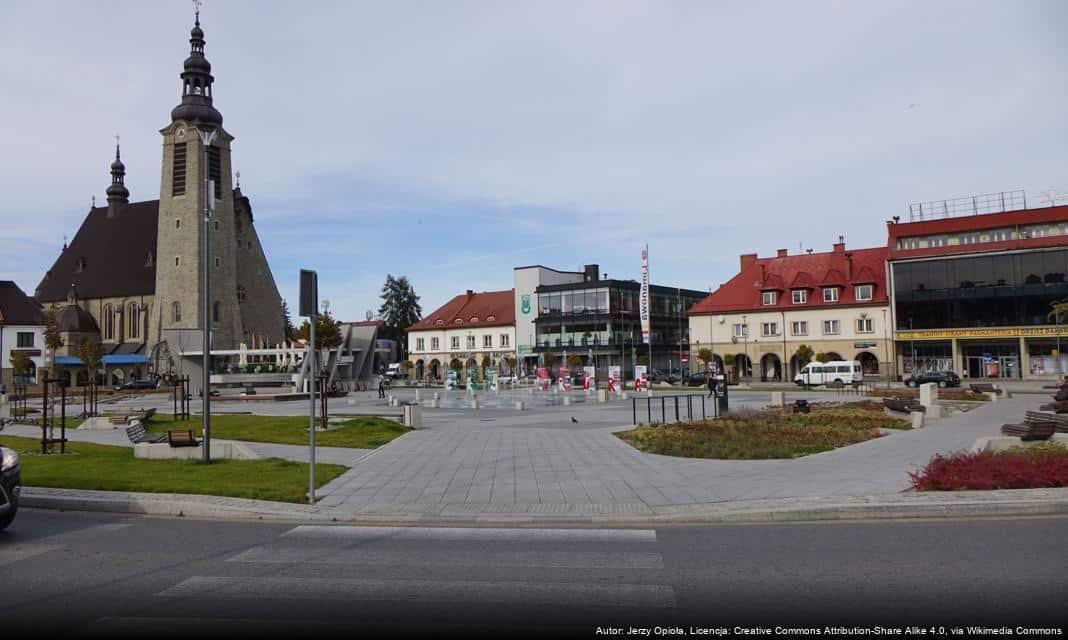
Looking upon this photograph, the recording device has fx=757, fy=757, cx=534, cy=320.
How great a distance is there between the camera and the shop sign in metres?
58.9

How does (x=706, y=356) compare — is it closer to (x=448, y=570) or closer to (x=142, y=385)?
(x=142, y=385)

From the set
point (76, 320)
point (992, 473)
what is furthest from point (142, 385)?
point (992, 473)

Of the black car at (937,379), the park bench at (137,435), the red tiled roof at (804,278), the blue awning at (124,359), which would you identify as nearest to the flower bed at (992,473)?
the park bench at (137,435)

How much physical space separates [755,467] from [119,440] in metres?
18.5

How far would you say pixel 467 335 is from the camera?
94125 mm

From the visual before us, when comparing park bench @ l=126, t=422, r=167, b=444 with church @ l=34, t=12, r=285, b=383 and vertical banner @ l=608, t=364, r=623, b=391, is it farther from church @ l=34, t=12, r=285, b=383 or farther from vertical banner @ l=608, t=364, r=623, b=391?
church @ l=34, t=12, r=285, b=383

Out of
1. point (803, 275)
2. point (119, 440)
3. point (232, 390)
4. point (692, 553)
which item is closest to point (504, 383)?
point (232, 390)

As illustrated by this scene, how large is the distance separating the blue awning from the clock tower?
3.56m

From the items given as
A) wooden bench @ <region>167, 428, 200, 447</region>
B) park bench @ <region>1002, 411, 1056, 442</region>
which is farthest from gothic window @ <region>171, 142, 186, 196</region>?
park bench @ <region>1002, 411, 1056, 442</region>

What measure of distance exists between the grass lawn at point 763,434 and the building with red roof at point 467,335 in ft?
210

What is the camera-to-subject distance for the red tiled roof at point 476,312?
92.2 metres

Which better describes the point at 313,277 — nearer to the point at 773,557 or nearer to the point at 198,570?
the point at 198,570

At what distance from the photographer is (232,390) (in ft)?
176

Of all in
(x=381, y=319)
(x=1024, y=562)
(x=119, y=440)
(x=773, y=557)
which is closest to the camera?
(x=1024, y=562)
